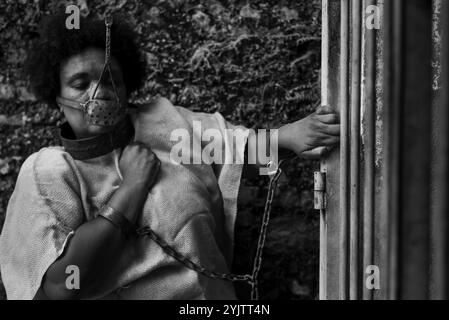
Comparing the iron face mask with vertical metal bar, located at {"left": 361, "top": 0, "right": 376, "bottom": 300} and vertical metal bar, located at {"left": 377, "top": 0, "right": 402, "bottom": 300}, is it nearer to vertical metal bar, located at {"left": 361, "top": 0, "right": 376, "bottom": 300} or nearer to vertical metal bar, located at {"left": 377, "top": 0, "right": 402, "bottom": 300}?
vertical metal bar, located at {"left": 361, "top": 0, "right": 376, "bottom": 300}

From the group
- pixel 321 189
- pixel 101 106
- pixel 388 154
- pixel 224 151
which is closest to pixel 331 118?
pixel 321 189

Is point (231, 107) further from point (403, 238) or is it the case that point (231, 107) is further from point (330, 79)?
point (403, 238)

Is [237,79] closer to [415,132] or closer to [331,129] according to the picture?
[331,129]

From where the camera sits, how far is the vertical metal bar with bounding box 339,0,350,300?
156 centimetres

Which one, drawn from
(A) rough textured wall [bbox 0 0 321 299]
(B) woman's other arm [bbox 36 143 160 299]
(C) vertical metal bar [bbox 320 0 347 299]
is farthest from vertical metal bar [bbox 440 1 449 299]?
(A) rough textured wall [bbox 0 0 321 299]

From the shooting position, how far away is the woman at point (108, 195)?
196 cm

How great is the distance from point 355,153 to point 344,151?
0.05 metres

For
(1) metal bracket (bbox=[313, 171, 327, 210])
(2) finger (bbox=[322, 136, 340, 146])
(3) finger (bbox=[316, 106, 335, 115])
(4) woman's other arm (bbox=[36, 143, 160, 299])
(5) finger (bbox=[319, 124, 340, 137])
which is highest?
(3) finger (bbox=[316, 106, 335, 115])

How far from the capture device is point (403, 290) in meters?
0.94

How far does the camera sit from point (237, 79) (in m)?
2.61

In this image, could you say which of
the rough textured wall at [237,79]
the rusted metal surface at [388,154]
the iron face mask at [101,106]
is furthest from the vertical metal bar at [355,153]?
the rough textured wall at [237,79]

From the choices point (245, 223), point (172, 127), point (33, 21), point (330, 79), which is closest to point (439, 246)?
point (330, 79)

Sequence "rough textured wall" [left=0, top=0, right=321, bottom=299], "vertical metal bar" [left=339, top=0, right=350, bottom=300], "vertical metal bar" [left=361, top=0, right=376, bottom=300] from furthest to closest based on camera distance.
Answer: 1. "rough textured wall" [left=0, top=0, right=321, bottom=299]
2. "vertical metal bar" [left=339, top=0, right=350, bottom=300]
3. "vertical metal bar" [left=361, top=0, right=376, bottom=300]
